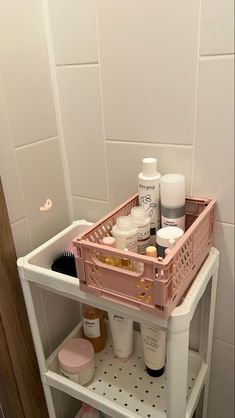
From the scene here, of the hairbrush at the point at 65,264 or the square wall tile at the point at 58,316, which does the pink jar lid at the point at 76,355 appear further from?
the hairbrush at the point at 65,264

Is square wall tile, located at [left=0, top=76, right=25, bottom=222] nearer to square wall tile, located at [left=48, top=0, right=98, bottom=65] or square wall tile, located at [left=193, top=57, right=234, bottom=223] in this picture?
square wall tile, located at [left=48, top=0, right=98, bottom=65]

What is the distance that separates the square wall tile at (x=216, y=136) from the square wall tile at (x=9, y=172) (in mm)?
363

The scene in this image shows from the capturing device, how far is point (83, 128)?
769mm

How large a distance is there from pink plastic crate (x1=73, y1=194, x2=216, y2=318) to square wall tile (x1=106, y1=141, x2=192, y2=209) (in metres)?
0.10

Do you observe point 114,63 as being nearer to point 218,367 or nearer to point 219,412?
point 218,367

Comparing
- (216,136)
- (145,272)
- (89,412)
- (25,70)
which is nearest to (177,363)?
(145,272)

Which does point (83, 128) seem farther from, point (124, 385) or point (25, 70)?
point (124, 385)

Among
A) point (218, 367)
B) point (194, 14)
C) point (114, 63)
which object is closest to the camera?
point (194, 14)

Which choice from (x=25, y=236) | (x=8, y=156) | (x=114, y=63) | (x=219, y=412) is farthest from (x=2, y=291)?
(x=219, y=412)

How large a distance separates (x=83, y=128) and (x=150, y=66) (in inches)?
8.2

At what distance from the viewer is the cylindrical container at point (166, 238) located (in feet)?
1.81

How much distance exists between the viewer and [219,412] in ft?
2.82

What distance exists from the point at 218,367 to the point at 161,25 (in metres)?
0.74

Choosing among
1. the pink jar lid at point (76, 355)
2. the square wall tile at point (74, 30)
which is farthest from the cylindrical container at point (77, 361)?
the square wall tile at point (74, 30)
